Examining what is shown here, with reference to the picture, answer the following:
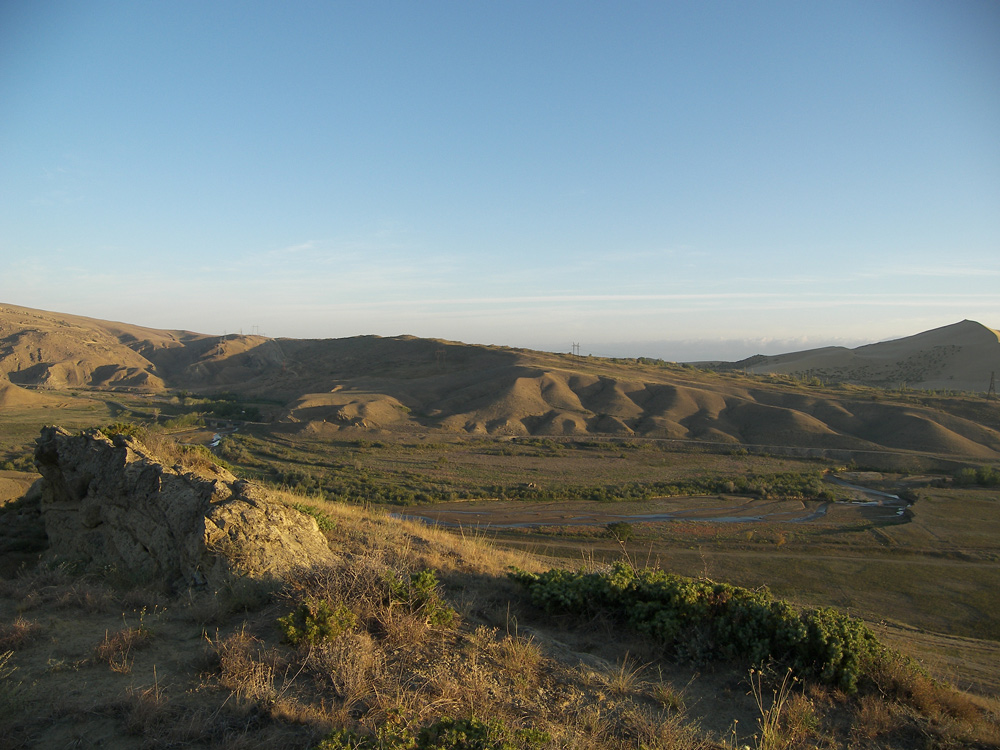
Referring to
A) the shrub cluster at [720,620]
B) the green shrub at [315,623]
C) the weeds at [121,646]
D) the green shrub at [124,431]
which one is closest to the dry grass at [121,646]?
the weeds at [121,646]

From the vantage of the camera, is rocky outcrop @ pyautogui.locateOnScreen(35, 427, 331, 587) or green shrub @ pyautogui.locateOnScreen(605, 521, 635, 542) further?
green shrub @ pyautogui.locateOnScreen(605, 521, 635, 542)

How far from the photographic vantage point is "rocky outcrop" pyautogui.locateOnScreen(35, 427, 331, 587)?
263 inches

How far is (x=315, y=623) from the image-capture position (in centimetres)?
496

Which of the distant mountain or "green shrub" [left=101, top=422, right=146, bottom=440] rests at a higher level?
the distant mountain

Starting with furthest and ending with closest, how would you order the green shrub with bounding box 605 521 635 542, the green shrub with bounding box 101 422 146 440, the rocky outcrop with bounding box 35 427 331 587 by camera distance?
the green shrub with bounding box 605 521 635 542 → the green shrub with bounding box 101 422 146 440 → the rocky outcrop with bounding box 35 427 331 587

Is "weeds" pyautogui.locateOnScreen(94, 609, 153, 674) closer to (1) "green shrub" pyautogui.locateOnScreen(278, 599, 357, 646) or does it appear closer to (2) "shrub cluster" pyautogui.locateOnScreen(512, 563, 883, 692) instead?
(1) "green shrub" pyautogui.locateOnScreen(278, 599, 357, 646)

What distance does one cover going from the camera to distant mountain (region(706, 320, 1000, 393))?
302ft

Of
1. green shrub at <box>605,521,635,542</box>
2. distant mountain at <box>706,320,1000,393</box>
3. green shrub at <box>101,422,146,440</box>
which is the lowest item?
green shrub at <box>605,521,635,542</box>

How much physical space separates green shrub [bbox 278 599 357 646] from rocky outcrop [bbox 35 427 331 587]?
1.36 meters

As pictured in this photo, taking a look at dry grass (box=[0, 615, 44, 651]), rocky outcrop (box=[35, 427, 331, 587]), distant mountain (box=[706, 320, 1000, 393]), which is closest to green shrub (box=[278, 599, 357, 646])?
rocky outcrop (box=[35, 427, 331, 587])

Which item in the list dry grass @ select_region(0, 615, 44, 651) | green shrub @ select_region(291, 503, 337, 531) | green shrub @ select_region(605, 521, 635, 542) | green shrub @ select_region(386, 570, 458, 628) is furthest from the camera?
green shrub @ select_region(605, 521, 635, 542)

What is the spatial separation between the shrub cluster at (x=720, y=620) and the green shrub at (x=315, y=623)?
2.76 metres

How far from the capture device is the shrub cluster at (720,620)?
551 centimetres

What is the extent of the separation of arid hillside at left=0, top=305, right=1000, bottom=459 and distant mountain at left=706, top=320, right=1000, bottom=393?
1264mm
